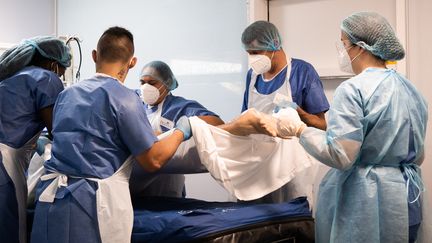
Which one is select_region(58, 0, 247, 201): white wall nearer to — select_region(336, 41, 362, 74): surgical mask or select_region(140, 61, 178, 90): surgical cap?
select_region(140, 61, 178, 90): surgical cap

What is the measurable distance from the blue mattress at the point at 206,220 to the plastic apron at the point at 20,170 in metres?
0.48

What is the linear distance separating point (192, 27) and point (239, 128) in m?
1.56

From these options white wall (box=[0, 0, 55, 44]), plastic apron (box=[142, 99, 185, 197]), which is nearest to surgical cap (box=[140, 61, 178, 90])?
plastic apron (box=[142, 99, 185, 197])

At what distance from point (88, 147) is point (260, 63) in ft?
3.49

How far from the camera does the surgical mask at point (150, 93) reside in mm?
2482

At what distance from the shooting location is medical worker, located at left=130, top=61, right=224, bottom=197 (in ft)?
8.00

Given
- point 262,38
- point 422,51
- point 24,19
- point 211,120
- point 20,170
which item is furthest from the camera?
point 24,19

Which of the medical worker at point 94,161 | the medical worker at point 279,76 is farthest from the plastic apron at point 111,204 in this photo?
the medical worker at point 279,76

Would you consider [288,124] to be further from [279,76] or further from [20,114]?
[20,114]

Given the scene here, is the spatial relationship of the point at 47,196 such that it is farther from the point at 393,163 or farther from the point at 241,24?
the point at 241,24

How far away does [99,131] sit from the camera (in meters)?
1.56

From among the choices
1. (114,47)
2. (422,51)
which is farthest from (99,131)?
(422,51)

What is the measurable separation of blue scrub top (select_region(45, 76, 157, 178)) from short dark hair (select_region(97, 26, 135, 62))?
0.12 metres

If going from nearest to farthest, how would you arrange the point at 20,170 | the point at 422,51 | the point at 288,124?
the point at 288,124, the point at 20,170, the point at 422,51
